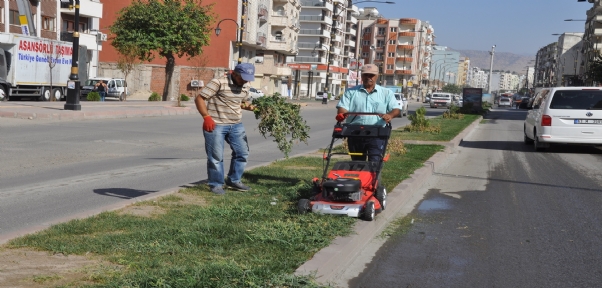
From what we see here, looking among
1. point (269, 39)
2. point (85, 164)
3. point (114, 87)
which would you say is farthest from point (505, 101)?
point (85, 164)

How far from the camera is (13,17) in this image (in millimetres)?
41500

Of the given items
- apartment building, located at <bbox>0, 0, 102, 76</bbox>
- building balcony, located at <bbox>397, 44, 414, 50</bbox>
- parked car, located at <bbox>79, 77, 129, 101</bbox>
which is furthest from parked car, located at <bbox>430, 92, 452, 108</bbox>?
building balcony, located at <bbox>397, 44, 414, 50</bbox>

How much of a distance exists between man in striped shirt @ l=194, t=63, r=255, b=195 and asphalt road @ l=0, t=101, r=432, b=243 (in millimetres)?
Answer: 1158

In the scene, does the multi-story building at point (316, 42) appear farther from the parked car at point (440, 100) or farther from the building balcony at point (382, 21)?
the parked car at point (440, 100)

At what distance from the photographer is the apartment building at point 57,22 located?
40.2m

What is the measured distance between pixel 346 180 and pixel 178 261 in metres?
2.26

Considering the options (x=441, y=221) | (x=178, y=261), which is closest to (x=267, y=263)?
(x=178, y=261)

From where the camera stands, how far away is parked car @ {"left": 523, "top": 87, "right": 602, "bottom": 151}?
15500 millimetres

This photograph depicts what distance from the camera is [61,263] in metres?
4.55

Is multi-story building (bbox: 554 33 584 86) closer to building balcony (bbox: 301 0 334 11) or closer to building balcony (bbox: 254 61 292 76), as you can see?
building balcony (bbox: 301 0 334 11)

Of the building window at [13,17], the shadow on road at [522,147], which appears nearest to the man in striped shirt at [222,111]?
the shadow on road at [522,147]

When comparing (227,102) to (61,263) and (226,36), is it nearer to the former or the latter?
(61,263)

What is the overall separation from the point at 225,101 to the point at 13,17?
3844cm

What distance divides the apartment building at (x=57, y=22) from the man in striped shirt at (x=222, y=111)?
34123 mm
